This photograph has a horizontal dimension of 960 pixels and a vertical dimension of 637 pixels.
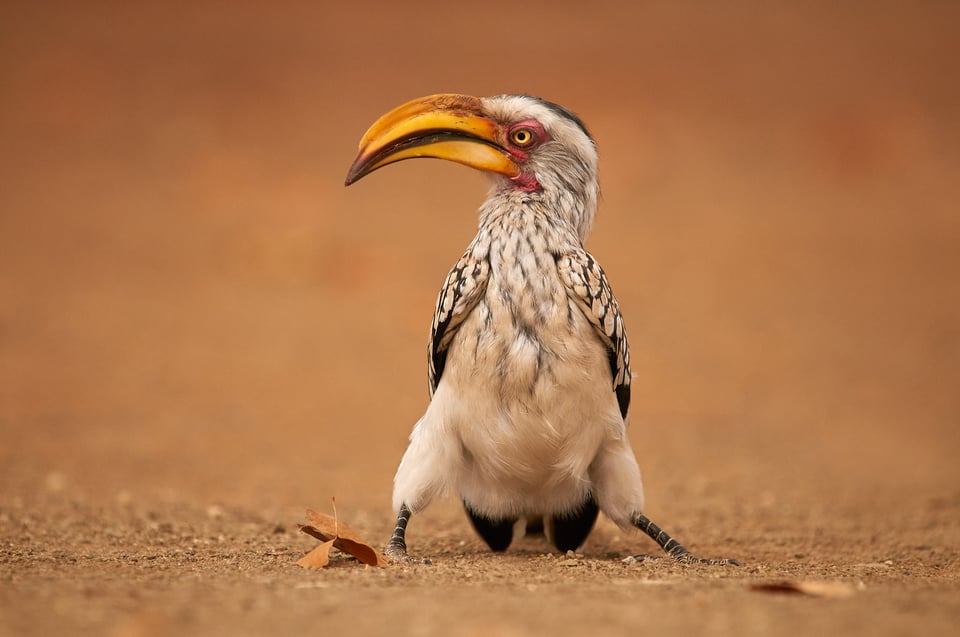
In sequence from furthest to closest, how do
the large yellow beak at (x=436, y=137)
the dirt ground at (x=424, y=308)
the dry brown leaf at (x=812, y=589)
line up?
the large yellow beak at (x=436, y=137)
the dirt ground at (x=424, y=308)
the dry brown leaf at (x=812, y=589)

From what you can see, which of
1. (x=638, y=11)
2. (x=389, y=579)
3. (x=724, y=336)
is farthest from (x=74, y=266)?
(x=638, y=11)

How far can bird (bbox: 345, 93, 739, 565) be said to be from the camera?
528 centimetres

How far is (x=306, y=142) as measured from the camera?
21.1m

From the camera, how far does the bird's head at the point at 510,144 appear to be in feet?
18.4

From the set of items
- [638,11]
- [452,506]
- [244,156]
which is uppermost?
[638,11]

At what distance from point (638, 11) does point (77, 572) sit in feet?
75.5

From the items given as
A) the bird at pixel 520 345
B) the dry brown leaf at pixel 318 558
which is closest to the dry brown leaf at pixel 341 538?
the dry brown leaf at pixel 318 558

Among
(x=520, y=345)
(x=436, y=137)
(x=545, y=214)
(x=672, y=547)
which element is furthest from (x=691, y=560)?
(x=436, y=137)

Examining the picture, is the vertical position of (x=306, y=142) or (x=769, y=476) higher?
(x=306, y=142)

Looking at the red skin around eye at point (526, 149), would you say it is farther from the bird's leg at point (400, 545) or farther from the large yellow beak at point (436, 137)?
the bird's leg at point (400, 545)

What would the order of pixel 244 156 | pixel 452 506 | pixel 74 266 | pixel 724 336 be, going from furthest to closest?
pixel 244 156 < pixel 74 266 < pixel 724 336 < pixel 452 506

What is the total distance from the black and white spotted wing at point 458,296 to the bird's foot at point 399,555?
99cm

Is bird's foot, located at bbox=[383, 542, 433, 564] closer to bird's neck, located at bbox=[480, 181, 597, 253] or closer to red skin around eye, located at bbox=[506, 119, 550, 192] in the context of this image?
bird's neck, located at bbox=[480, 181, 597, 253]

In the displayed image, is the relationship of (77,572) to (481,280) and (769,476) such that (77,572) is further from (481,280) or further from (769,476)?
(769,476)
